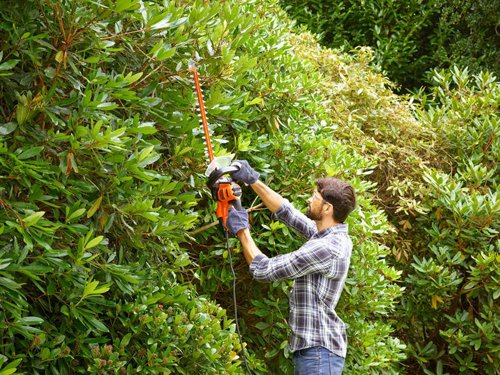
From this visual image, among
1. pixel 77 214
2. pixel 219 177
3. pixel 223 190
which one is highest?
pixel 77 214

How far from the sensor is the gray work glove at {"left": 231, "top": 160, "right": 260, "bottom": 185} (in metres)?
4.41

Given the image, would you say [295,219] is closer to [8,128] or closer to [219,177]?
[219,177]

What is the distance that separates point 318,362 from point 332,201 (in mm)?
953

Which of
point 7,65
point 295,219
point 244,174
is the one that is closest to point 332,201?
point 295,219

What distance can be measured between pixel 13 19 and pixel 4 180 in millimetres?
722

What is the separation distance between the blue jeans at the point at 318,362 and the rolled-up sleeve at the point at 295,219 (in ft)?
2.41

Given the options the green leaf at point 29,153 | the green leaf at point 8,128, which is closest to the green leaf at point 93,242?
the green leaf at point 29,153

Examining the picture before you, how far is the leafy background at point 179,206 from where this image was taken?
11.1 feet

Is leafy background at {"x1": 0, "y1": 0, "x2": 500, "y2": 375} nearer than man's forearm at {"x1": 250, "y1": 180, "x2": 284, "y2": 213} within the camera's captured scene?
Yes

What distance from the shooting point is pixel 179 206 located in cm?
424

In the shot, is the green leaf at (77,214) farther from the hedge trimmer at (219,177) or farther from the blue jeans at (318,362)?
the blue jeans at (318,362)

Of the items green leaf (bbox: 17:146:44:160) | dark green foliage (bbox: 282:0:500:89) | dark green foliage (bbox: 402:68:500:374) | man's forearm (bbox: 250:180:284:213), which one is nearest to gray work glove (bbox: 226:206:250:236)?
man's forearm (bbox: 250:180:284:213)

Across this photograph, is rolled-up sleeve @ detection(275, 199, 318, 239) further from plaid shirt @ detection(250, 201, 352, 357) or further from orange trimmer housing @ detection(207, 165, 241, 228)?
orange trimmer housing @ detection(207, 165, 241, 228)

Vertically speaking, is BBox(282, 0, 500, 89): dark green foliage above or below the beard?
below
